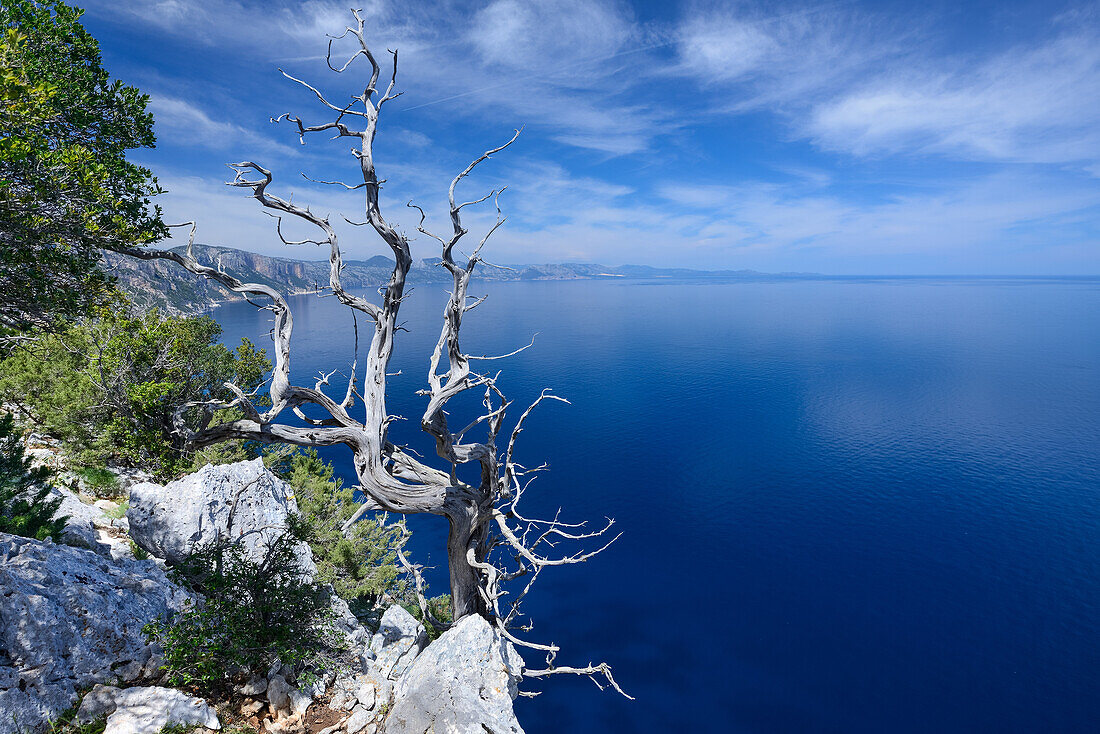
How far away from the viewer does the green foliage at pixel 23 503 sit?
34.3 feet

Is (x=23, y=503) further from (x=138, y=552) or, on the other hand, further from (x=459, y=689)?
(x=459, y=689)

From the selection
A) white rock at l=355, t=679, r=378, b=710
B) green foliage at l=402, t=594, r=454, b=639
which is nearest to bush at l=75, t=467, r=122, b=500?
green foliage at l=402, t=594, r=454, b=639

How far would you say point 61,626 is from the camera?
8.01 m

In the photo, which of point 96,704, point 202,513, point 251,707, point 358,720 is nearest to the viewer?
point 96,704

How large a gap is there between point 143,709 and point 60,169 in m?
8.70

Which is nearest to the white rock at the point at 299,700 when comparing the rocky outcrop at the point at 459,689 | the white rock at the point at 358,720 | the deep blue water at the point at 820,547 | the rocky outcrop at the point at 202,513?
the white rock at the point at 358,720

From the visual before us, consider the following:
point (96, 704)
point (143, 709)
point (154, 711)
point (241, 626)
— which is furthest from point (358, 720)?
point (96, 704)

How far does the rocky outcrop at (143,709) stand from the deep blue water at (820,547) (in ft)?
99.7

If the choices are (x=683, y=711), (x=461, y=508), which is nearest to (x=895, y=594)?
(x=683, y=711)

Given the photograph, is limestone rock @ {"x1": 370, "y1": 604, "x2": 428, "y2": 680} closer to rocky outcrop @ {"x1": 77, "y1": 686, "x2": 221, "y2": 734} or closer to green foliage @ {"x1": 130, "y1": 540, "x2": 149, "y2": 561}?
rocky outcrop @ {"x1": 77, "y1": 686, "x2": 221, "y2": 734}

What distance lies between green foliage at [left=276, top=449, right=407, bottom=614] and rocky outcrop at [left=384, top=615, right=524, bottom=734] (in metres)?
13.8

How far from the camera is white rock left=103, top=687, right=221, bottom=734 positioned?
24.3ft

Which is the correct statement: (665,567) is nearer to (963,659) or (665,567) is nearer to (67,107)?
(963,659)

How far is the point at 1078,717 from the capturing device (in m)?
31.0
